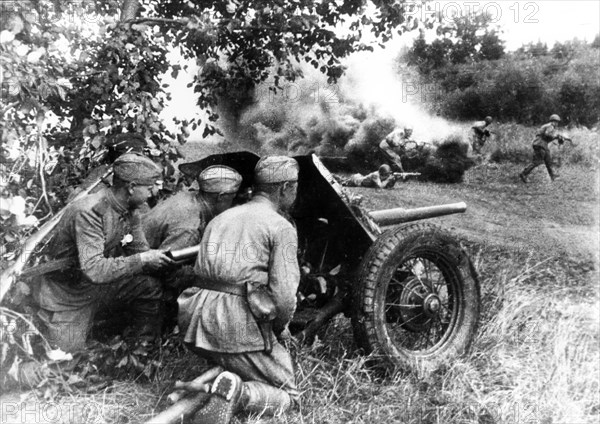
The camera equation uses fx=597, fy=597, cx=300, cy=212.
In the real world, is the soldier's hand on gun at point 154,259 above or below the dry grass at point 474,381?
above

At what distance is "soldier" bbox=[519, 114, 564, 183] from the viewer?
7.14 metres

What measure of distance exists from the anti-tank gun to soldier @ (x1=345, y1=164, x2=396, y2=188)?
330 centimetres

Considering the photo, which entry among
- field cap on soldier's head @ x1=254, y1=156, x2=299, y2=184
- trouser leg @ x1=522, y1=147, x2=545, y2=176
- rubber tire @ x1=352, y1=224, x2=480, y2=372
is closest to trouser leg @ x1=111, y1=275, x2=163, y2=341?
field cap on soldier's head @ x1=254, y1=156, x2=299, y2=184

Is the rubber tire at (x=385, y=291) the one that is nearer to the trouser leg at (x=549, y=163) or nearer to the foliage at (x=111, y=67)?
the foliage at (x=111, y=67)

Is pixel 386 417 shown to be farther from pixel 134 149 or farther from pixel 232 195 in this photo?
pixel 134 149

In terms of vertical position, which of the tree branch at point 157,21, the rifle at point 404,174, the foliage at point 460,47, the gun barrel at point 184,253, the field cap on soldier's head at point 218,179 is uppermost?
the tree branch at point 157,21

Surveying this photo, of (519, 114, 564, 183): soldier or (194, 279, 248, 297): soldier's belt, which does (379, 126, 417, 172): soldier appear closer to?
(519, 114, 564, 183): soldier

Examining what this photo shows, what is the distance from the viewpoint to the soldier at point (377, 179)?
8.21 meters

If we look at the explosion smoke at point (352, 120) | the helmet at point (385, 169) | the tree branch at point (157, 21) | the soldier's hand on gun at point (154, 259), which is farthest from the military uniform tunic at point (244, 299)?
the helmet at point (385, 169)

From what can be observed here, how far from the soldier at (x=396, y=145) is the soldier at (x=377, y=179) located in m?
0.16

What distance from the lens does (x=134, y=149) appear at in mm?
4879

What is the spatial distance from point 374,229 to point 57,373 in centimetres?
235

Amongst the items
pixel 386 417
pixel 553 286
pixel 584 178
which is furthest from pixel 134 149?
pixel 584 178

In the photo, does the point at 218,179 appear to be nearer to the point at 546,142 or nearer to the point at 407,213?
the point at 407,213
